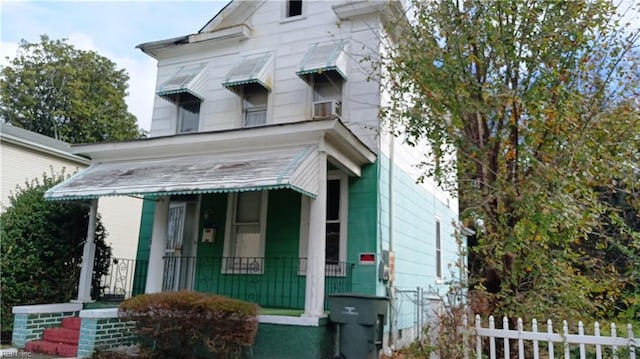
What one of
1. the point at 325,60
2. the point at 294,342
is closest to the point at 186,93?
the point at 325,60

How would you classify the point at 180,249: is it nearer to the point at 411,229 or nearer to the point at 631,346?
the point at 411,229

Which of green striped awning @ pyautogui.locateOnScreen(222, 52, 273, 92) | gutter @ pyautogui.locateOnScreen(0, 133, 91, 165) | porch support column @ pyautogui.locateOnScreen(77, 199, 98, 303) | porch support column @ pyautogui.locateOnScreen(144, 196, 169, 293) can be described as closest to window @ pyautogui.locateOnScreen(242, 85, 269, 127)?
green striped awning @ pyautogui.locateOnScreen(222, 52, 273, 92)

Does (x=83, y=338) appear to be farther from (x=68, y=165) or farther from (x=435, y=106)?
(x=68, y=165)

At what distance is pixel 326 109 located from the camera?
9.16m

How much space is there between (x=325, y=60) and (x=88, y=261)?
20.2 feet

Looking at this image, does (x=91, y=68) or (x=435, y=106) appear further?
(x=91, y=68)

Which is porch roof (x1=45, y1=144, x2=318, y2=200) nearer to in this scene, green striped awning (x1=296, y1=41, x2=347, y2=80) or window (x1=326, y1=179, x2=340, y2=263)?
window (x1=326, y1=179, x2=340, y2=263)

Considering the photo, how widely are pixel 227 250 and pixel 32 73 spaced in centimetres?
2451

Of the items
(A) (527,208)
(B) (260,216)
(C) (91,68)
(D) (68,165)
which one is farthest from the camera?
(C) (91,68)

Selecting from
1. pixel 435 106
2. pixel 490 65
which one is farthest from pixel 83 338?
pixel 490 65

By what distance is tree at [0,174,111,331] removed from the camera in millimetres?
8742

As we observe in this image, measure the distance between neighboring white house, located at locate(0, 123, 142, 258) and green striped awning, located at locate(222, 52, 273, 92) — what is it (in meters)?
5.87

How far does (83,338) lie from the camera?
6875 millimetres

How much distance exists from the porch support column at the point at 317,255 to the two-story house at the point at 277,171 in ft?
0.06
